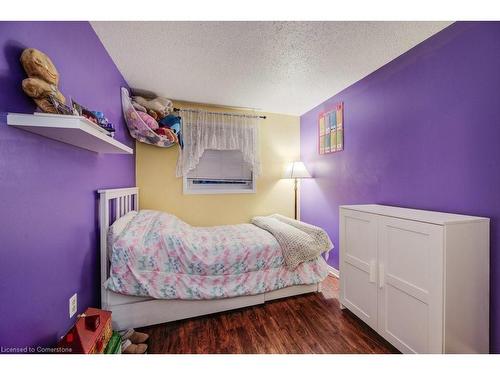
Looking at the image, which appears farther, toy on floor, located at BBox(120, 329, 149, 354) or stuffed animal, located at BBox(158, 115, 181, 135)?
stuffed animal, located at BBox(158, 115, 181, 135)

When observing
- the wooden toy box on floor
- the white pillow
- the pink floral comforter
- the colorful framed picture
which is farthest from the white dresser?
the white pillow

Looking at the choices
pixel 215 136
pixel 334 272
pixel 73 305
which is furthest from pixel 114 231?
pixel 334 272

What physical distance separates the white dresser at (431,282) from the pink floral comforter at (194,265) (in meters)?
0.74

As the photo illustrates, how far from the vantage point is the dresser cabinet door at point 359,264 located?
1.55m

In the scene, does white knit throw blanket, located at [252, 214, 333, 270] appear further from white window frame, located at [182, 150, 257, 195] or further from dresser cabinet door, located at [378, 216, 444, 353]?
white window frame, located at [182, 150, 257, 195]

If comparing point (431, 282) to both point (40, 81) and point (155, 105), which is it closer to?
point (40, 81)

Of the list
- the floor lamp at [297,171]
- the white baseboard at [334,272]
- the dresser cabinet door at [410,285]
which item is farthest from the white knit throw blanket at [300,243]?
the floor lamp at [297,171]

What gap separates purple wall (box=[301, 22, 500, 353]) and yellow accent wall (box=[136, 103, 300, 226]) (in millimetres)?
1044

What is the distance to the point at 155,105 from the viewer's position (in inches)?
91.8

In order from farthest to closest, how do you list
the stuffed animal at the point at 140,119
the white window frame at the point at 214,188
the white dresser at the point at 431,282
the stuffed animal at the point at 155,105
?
the white window frame at the point at 214,188, the stuffed animal at the point at 155,105, the stuffed animal at the point at 140,119, the white dresser at the point at 431,282

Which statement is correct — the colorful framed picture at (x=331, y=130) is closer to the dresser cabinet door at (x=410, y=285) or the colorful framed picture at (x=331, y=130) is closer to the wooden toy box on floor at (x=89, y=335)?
the dresser cabinet door at (x=410, y=285)

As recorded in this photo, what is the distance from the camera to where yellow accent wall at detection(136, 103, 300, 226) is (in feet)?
8.70

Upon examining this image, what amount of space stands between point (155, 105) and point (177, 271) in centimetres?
186

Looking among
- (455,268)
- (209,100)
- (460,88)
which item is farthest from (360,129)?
(209,100)
